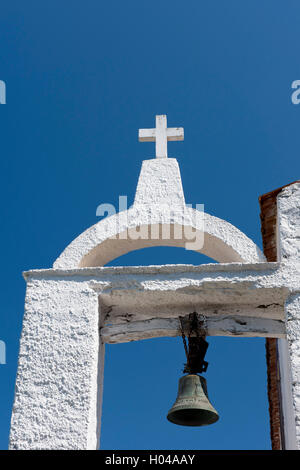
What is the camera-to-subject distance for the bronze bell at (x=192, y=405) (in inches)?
168

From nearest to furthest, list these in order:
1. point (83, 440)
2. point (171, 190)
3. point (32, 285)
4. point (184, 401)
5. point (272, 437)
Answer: point (83, 440) → point (184, 401) → point (32, 285) → point (171, 190) → point (272, 437)

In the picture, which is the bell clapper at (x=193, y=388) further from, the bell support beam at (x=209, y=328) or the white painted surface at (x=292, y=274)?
the white painted surface at (x=292, y=274)

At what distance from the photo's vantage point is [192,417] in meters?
4.42

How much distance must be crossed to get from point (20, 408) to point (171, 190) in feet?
5.98

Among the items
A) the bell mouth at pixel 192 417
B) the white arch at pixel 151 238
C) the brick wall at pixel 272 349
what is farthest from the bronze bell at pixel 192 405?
the brick wall at pixel 272 349

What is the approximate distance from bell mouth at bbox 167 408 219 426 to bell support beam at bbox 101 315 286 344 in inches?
19.6

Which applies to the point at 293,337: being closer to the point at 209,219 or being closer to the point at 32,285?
the point at 209,219

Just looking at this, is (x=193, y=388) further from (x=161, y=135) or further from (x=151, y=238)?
(x=161, y=135)

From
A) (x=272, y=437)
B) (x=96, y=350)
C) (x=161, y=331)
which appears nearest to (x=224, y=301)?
(x=161, y=331)

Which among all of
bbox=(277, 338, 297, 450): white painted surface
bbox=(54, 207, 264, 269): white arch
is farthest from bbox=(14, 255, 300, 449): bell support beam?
bbox=(277, 338, 297, 450): white painted surface

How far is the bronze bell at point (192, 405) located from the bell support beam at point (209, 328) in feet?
1.08

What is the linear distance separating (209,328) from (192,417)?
1.86ft

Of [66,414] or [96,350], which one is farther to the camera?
[96,350]

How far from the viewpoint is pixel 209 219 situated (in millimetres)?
4797
